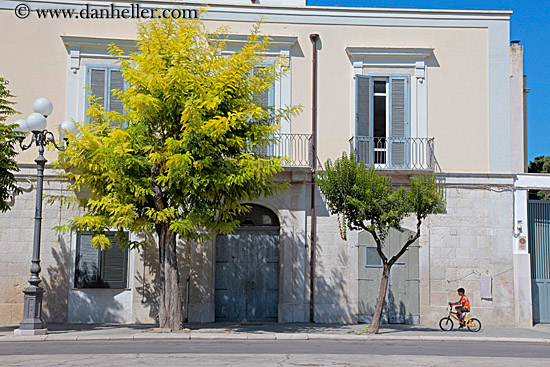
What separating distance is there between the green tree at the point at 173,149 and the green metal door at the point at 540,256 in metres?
9.16

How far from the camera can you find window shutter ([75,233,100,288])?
1820cm

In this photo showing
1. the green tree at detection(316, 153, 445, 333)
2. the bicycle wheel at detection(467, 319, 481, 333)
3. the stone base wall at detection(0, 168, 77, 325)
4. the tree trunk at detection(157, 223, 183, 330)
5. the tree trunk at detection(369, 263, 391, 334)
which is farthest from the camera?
the stone base wall at detection(0, 168, 77, 325)

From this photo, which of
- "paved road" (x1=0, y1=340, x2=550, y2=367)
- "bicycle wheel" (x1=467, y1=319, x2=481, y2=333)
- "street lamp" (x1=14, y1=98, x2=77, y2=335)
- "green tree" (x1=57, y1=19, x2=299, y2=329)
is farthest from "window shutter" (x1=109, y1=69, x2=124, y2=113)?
"bicycle wheel" (x1=467, y1=319, x2=481, y2=333)

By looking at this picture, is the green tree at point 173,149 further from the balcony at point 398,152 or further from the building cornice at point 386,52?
the building cornice at point 386,52

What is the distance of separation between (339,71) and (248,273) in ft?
20.8

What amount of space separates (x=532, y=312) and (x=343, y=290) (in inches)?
219

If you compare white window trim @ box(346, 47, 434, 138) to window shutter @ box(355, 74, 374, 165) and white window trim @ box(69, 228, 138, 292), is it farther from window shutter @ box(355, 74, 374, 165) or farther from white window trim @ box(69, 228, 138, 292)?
white window trim @ box(69, 228, 138, 292)

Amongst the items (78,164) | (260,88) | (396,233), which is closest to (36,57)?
(78,164)

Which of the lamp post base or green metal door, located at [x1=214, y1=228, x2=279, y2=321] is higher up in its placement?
green metal door, located at [x1=214, y1=228, x2=279, y2=321]

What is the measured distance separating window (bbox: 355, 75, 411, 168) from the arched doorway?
355 cm

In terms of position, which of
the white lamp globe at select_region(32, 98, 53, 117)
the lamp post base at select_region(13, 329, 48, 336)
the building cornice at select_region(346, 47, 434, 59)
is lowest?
the lamp post base at select_region(13, 329, 48, 336)

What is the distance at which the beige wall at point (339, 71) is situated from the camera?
18578mm

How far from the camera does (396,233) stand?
749 inches

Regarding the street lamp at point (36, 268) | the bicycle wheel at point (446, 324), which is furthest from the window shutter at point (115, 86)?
the bicycle wheel at point (446, 324)
